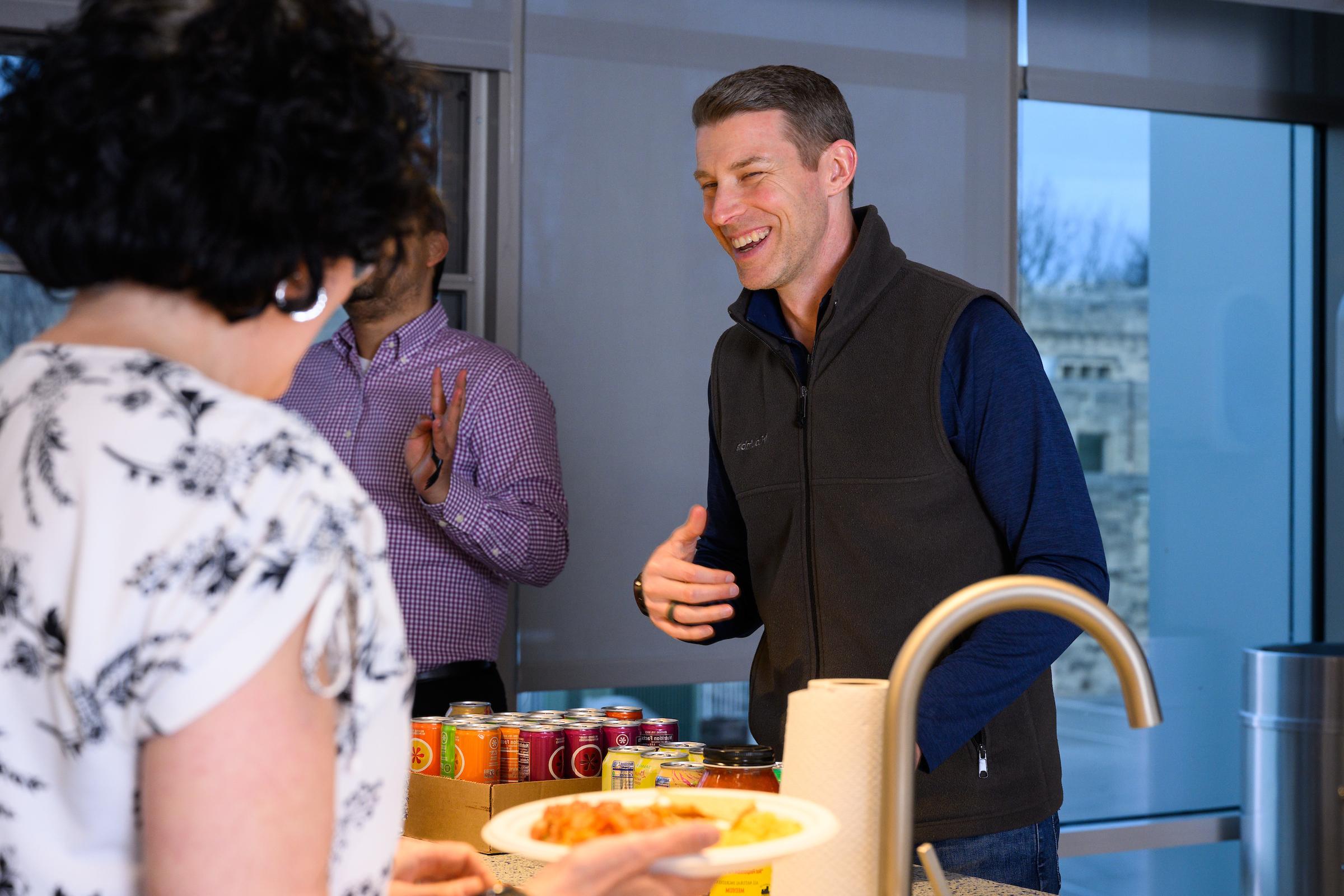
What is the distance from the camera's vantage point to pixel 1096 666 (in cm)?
357

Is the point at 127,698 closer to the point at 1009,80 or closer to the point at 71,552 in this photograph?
the point at 71,552

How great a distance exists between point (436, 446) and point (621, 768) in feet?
3.28

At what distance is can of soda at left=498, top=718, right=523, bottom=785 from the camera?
4.99 feet

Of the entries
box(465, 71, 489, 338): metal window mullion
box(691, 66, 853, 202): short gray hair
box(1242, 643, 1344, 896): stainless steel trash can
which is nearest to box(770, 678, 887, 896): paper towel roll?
box(691, 66, 853, 202): short gray hair

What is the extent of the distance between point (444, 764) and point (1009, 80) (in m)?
2.74

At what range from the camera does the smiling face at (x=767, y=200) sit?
1.84 meters

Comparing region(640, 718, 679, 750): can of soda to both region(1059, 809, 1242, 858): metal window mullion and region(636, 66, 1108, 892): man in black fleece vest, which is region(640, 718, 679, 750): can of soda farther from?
region(1059, 809, 1242, 858): metal window mullion

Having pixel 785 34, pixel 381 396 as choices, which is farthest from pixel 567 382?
pixel 785 34

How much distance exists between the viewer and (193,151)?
2.21ft

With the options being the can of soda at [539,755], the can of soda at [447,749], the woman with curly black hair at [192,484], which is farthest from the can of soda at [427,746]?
the woman with curly black hair at [192,484]

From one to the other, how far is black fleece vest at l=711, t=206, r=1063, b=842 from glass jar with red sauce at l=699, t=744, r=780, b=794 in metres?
0.44

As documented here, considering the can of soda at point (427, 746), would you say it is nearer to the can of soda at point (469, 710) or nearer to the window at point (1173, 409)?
the can of soda at point (469, 710)

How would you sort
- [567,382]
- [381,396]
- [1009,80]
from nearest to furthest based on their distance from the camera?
[381,396], [567,382], [1009,80]

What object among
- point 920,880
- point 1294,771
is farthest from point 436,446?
point 1294,771
